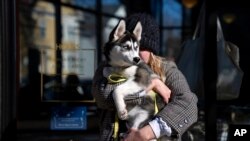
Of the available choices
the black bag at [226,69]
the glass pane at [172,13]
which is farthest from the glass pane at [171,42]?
the black bag at [226,69]

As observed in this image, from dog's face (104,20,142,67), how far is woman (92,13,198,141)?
7 cm

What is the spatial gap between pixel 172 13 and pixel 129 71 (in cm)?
299

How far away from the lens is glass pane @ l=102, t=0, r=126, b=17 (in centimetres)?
566

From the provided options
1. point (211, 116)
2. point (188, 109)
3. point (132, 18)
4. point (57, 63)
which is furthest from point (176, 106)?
point (57, 63)

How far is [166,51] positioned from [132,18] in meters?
3.12

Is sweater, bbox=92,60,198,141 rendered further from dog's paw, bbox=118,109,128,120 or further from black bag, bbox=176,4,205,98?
black bag, bbox=176,4,205,98

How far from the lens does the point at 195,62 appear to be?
170 inches

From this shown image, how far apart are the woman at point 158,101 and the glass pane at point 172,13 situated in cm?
256

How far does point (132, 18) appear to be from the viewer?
8.52 ft

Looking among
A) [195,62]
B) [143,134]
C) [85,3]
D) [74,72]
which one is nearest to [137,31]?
[143,134]

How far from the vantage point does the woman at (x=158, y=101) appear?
7.95ft

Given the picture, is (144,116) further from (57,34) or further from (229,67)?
(57,34)

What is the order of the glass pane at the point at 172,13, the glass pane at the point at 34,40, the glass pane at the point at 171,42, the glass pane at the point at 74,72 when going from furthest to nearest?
the glass pane at the point at 171,42, the glass pane at the point at 172,13, the glass pane at the point at 34,40, the glass pane at the point at 74,72

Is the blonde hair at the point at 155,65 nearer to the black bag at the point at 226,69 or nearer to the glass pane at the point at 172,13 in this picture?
the black bag at the point at 226,69
